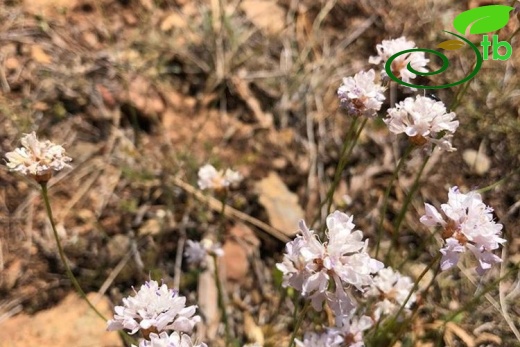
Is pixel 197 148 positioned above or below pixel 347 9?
below

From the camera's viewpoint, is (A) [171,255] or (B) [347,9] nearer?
(A) [171,255]

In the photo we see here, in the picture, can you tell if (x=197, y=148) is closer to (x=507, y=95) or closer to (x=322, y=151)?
(x=322, y=151)

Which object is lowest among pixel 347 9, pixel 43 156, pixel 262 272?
pixel 262 272

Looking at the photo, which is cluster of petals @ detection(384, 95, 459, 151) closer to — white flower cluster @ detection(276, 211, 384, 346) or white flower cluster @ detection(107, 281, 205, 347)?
white flower cluster @ detection(276, 211, 384, 346)

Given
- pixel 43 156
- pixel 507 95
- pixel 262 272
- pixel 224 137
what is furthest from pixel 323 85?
pixel 43 156

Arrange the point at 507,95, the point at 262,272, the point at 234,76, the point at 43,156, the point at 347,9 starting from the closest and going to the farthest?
the point at 43,156, the point at 262,272, the point at 507,95, the point at 234,76, the point at 347,9

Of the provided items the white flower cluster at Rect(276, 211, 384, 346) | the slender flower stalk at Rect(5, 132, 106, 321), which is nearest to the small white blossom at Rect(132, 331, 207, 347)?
the white flower cluster at Rect(276, 211, 384, 346)

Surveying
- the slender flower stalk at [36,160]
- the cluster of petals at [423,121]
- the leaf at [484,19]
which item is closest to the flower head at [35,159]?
the slender flower stalk at [36,160]
